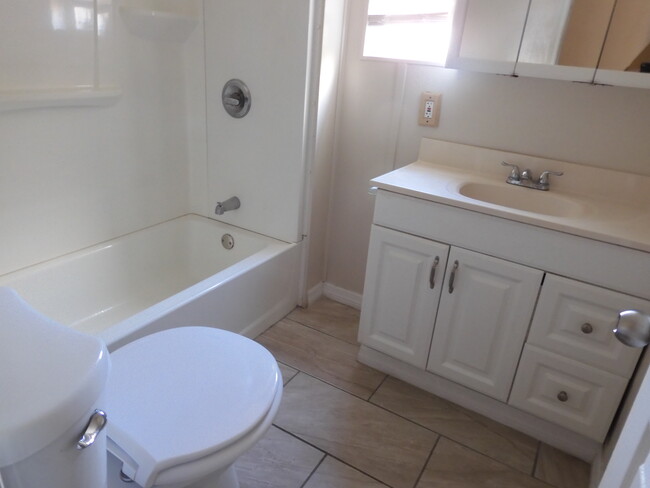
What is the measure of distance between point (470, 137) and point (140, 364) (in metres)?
1.47

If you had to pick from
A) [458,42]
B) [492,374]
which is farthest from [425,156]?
[492,374]

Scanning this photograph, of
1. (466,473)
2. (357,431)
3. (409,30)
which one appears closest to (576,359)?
(466,473)

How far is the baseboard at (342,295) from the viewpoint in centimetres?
237

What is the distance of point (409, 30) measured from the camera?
191 cm

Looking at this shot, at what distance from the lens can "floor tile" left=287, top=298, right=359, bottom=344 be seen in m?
2.15

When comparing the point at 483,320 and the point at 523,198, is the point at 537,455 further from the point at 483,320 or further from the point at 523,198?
the point at 523,198

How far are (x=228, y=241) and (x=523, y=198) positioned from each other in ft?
4.34

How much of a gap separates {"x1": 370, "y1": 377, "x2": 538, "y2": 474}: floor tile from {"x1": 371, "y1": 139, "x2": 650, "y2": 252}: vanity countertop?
30.5 inches

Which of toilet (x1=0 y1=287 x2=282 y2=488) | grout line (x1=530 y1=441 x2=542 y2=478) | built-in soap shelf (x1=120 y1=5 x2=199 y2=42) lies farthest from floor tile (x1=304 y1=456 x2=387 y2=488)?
built-in soap shelf (x1=120 y1=5 x2=199 y2=42)

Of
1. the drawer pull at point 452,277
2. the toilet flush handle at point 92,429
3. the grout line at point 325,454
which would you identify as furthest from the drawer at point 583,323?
the toilet flush handle at point 92,429

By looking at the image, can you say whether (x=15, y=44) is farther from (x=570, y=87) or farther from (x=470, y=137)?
(x=570, y=87)

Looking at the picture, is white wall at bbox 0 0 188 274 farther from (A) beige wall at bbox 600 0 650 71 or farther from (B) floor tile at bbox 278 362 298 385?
(A) beige wall at bbox 600 0 650 71

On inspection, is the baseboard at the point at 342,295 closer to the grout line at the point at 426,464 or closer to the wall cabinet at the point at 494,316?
the wall cabinet at the point at 494,316

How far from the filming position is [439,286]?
5.36ft
